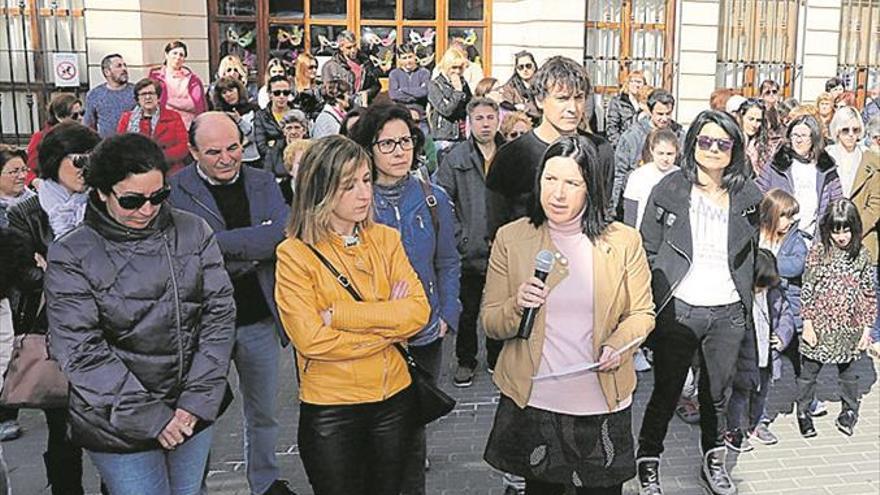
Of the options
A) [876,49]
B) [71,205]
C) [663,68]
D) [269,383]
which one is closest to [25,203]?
[71,205]

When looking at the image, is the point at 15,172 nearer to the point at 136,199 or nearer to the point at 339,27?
the point at 136,199

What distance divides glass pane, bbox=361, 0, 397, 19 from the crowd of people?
28.2ft

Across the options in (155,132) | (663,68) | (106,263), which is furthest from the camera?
(663,68)

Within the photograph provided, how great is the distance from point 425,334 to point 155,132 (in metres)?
4.47

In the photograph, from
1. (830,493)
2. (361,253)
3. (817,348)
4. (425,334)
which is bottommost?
(830,493)

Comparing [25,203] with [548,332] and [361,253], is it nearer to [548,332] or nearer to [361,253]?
[361,253]

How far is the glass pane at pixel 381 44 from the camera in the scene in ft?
47.9

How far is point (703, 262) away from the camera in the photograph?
480 centimetres

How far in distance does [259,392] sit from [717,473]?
8.52ft

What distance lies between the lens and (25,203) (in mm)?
4965

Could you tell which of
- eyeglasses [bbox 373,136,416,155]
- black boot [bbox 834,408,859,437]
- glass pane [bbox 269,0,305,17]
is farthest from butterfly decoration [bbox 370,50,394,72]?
eyeglasses [bbox 373,136,416,155]

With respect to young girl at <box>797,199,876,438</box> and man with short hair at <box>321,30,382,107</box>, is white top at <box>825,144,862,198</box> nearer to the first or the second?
young girl at <box>797,199,876,438</box>

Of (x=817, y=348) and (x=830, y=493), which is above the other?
(x=817, y=348)

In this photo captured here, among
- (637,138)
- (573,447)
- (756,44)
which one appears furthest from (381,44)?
(573,447)
